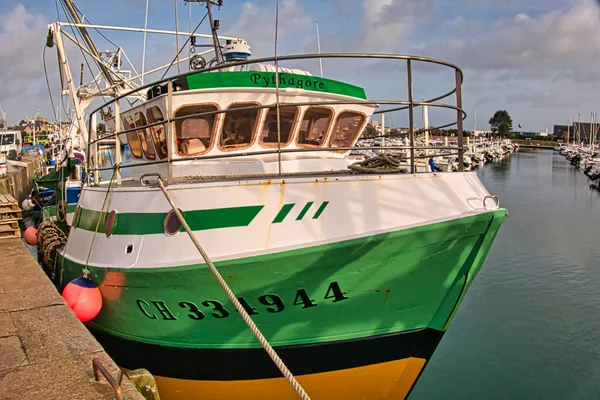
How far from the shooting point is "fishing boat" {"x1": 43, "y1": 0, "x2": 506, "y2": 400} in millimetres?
4770

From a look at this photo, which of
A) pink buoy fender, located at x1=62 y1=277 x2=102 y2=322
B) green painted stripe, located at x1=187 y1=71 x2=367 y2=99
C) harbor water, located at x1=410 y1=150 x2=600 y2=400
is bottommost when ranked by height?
harbor water, located at x1=410 y1=150 x2=600 y2=400

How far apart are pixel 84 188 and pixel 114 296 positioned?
2.00m

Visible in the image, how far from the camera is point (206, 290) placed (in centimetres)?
501

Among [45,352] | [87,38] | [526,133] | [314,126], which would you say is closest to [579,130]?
[526,133]

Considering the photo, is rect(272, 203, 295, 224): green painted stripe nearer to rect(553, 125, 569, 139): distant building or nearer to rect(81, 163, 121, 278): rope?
rect(81, 163, 121, 278): rope

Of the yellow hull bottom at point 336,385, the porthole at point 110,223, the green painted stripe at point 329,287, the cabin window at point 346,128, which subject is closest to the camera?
the green painted stripe at point 329,287

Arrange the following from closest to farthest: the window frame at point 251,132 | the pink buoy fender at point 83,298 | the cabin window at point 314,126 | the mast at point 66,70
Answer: the pink buoy fender at point 83,298 → the window frame at point 251,132 → the cabin window at point 314,126 → the mast at point 66,70

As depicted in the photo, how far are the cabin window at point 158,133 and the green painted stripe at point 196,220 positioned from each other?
1.14m

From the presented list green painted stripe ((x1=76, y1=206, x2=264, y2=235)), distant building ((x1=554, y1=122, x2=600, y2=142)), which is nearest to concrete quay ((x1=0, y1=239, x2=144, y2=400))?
green painted stripe ((x1=76, y1=206, x2=264, y2=235))

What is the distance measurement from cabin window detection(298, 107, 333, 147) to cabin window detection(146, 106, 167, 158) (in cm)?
174

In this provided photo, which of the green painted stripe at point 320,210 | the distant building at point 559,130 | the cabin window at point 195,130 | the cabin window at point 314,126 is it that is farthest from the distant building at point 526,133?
the green painted stripe at point 320,210

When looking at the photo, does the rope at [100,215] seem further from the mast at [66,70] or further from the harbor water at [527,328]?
the harbor water at [527,328]

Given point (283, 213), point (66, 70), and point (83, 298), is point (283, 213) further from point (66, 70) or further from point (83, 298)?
point (66, 70)

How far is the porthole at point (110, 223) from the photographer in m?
5.82
